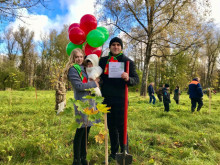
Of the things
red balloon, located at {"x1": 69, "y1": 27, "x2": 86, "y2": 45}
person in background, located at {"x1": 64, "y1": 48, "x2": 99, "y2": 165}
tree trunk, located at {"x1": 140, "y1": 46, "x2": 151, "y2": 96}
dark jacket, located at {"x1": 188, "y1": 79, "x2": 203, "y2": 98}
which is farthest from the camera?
tree trunk, located at {"x1": 140, "y1": 46, "x2": 151, "y2": 96}

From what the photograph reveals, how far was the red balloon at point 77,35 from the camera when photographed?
324 cm

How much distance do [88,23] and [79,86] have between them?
183 centimetres

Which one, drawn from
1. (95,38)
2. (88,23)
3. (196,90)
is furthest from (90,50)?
(196,90)

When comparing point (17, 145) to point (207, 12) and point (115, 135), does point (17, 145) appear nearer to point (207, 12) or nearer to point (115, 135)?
point (115, 135)

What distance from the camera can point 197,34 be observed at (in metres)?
12.0

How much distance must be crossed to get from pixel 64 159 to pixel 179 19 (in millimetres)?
12495

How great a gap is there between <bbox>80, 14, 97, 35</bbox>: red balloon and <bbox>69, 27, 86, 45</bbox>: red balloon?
140 mm

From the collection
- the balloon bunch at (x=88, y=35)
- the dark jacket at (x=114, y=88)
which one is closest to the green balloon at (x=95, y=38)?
the balloon bunch at (x=88, y=35)

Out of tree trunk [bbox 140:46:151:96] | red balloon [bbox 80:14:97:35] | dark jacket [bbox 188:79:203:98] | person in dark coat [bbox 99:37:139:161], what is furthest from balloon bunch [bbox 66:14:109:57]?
tree trunk [bbox 140:46:151:96]

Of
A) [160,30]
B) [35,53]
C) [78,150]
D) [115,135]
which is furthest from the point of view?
[35,53]

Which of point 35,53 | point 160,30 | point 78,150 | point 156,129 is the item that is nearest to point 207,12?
point 160,30

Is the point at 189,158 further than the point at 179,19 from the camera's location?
No

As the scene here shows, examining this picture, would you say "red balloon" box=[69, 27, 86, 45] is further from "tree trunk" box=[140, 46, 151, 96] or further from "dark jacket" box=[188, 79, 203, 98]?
"tree trunk" box=[140, 46, 151, 96]

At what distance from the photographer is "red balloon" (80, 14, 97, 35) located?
3334 mm
